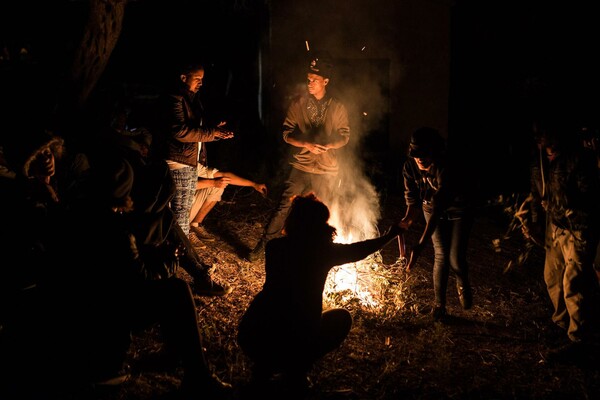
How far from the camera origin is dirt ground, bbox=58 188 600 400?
14.1 ft

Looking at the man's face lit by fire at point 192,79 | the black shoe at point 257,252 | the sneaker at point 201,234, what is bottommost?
the black shoe at point 257,252

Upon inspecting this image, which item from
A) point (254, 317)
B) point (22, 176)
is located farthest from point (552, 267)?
point (22, 176)

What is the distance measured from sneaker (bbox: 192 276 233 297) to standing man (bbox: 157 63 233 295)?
5 centimetres

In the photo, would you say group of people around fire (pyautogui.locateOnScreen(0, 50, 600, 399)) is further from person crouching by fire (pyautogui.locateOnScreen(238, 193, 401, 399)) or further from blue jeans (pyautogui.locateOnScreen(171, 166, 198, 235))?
blue jeans (pyautogui.locateOnScreen(171, 166, 198, 235))

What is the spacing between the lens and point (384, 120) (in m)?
10.8

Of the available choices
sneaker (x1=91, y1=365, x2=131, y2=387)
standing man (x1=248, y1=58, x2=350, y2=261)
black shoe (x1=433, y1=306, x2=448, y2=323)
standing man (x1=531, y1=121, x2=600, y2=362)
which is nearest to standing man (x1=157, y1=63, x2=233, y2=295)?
standing man (x1=248, y1=58, x2=350, y2=261)

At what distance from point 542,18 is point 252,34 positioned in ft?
26.0

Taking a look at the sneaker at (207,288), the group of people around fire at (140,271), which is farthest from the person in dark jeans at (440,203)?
the sneaker at (207,288)

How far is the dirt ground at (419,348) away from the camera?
4301mm

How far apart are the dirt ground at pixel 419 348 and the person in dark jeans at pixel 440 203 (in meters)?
0.37

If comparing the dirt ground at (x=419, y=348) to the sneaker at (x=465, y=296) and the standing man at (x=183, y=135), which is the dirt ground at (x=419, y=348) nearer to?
the sneaker at (x=465, y=296)

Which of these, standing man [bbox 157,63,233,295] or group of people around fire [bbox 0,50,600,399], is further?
standing man [bbox 157,63,233,295]

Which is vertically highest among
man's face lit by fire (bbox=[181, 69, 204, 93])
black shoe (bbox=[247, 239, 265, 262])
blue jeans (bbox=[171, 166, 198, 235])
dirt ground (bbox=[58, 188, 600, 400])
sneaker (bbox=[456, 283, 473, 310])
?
man's face lit by fire (bbox=[181, 69, 204, 93])

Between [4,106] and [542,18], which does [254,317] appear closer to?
[4,106]
